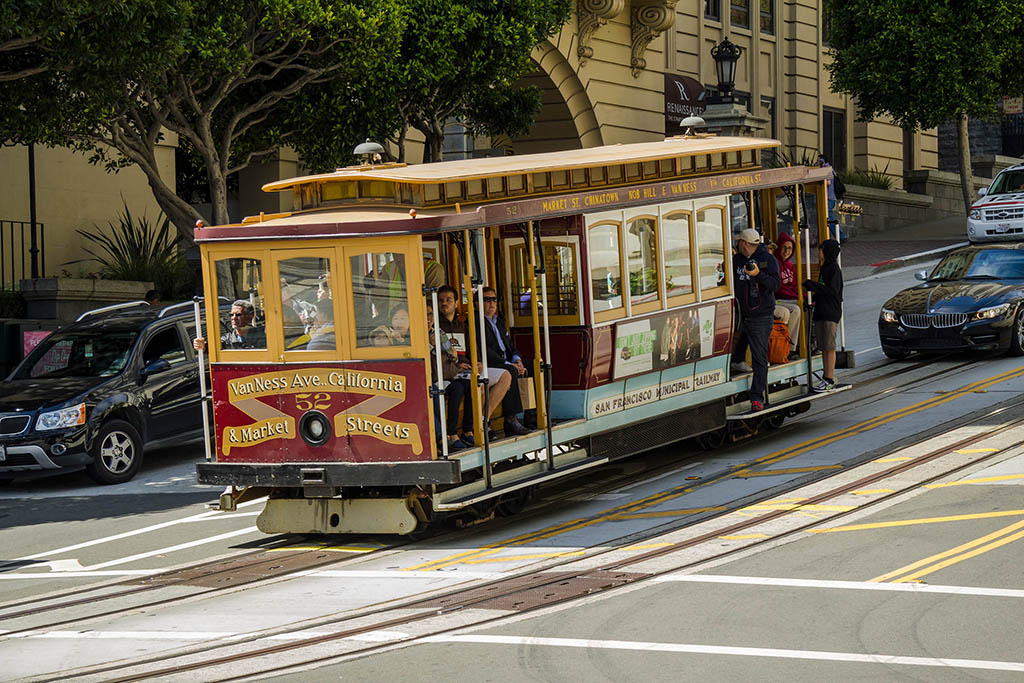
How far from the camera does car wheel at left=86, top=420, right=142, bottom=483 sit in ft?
50.1

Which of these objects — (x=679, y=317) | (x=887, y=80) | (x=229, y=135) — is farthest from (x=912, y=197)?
(x=679, y=317)

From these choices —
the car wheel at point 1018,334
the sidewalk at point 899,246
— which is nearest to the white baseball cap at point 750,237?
the car wheel at point 1018,334

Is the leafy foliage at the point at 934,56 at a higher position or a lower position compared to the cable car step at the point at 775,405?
higher

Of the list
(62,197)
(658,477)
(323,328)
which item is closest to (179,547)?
(323,328)

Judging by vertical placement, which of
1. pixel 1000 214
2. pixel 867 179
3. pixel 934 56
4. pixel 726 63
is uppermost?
pixel 934 56

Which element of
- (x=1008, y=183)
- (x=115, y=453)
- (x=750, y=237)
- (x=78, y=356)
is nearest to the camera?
(x=750, y=237)

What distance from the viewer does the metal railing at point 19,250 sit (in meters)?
22.3

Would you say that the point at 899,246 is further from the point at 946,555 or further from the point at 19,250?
the point at 946,555

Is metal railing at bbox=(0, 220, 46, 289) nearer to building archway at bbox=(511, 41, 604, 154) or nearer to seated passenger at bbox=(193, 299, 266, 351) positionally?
seated passenger at bbox=(193, 299, 266, 351)

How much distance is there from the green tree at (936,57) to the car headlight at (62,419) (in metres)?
25.6

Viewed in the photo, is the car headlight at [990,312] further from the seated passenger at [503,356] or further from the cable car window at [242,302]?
the cable car window at [242,302]

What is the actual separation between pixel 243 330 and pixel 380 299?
4.18ft

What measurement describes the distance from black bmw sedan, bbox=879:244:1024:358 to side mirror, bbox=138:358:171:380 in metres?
9.34

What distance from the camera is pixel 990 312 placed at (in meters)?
18.2
